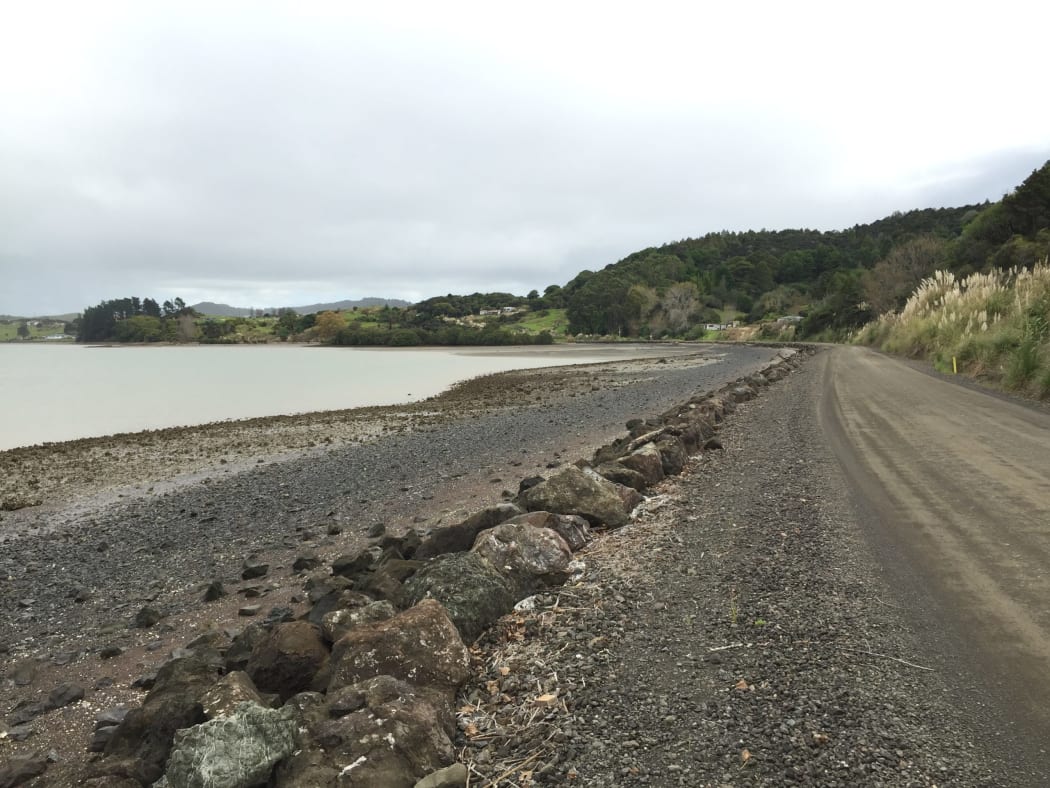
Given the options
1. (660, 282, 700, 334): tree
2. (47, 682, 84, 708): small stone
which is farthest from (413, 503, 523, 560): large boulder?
(660, 282, 700, 334): tree

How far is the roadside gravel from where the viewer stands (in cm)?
268

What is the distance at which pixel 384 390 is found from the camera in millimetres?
36781

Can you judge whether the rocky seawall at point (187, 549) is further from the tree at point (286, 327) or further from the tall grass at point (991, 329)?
the tree at point (286, 327)

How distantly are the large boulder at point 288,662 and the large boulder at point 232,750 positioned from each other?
987 mm

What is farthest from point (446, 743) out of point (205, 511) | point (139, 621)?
point (205, 511)

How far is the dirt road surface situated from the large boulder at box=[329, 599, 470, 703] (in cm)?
275

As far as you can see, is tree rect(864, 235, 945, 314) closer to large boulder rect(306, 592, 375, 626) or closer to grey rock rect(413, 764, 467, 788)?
large boulder rect(306, 592, 375, 626)

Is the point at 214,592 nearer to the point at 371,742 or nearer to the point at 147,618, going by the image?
the point at 147,618

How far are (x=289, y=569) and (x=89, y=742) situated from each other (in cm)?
354

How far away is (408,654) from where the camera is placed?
12.0 ft

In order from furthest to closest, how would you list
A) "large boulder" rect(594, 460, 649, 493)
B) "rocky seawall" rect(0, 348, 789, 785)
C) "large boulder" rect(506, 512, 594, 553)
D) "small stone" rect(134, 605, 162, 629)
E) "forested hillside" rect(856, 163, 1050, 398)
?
"forested hillside" rect(856, 163, 1050, 398)
"large boulder" rect(594, 460, 649, 493)
"small stone" rect(134, 605, 162, 629)
"large boulder" rect(506, 512, 594, 553)
"rocky seawall" rect(0, 348, 789, 785)

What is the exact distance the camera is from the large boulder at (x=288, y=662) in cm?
392

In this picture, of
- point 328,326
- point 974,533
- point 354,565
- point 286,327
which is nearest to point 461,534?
point 354,565

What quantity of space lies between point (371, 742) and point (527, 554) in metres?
2.51
